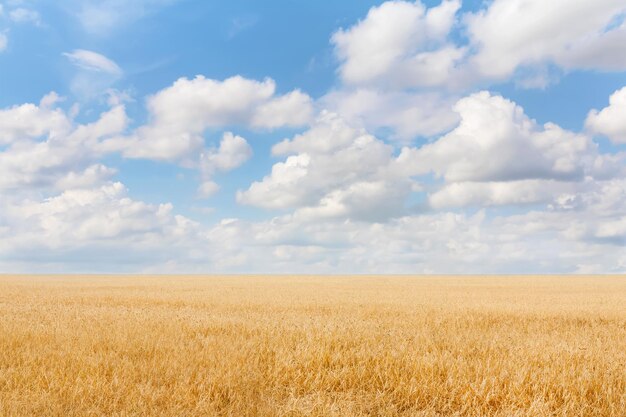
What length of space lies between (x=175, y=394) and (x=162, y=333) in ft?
17.5

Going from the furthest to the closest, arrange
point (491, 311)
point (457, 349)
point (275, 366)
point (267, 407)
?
1. point (491, 311)
2. point (457, 349)
3. point (275, 366)
4. point (267, 407)

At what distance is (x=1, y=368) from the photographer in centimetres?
952

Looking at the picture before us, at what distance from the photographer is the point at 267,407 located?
24.4ft

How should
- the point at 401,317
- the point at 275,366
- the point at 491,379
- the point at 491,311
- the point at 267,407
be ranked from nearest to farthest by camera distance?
the point at 267,407 → the point at 491,379 → the point at 275,366 → the point at 401,317 → the point at 491,311

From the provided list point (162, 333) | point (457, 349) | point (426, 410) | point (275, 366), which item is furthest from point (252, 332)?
point (426, 410)

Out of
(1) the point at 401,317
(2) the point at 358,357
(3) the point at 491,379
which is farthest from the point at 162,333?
(1) the point at 401,317

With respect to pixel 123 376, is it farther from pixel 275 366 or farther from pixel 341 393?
pixel 341 393

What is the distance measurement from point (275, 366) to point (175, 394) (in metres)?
2.03

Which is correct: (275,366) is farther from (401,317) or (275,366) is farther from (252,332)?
(401,317)

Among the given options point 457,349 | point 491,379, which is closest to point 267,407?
point 491,379

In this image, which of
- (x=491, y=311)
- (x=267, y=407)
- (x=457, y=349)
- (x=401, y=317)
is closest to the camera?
(x=267, y=407)

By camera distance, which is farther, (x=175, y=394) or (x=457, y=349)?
(x=457, y=349)

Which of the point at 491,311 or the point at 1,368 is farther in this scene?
the point at 491,311

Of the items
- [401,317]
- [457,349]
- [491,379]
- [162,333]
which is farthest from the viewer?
[401,317]
